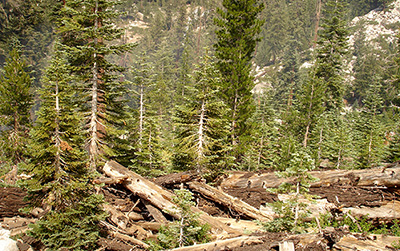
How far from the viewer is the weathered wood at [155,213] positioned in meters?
8.28

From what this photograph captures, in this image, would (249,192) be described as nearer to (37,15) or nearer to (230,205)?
(230,205)

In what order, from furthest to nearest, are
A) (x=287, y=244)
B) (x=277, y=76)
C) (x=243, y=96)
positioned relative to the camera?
(x=277, y=76) → (x=243, y=96) → (x=287, y=244)

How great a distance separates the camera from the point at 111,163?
10234 millimetres

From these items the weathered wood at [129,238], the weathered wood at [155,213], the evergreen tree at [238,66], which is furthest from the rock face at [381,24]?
the weathered wood at [129,238]

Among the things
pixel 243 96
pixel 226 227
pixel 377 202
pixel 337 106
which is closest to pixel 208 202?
pixel 226 227

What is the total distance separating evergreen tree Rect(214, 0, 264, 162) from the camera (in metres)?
17.5

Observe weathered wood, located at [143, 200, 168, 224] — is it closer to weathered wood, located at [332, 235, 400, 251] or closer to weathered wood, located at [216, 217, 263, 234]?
weathered wood, located at [216, 217, 263, 234]

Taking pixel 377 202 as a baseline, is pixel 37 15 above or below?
above

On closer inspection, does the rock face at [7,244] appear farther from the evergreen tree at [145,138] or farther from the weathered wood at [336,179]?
the weathered wood at [336,179]

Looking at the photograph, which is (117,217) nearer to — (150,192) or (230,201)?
(150,192)

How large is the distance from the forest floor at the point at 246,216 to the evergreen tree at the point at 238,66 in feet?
20.9

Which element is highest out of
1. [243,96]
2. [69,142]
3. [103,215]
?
[243,96]

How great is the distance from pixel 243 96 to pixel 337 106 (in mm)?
22626

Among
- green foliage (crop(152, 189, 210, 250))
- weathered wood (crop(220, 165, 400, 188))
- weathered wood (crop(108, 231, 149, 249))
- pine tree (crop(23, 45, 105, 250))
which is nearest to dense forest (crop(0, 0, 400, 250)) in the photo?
pine tree (crop(23, 45, 105, 250))
